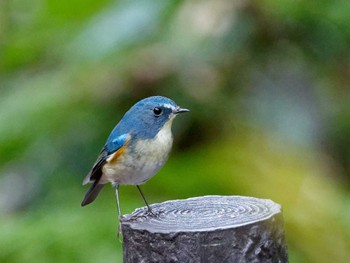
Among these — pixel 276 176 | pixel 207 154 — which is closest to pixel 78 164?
pixel 207 154

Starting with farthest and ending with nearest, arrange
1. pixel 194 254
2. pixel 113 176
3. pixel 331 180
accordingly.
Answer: pixel 331 180 → pixel 113 176 → pixel 194 254

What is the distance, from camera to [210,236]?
1.70m

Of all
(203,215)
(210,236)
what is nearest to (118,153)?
(203,215)

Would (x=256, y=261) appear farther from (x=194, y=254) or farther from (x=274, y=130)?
(x=274, y=130)

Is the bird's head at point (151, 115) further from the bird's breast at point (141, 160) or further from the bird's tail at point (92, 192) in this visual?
the bird's tail at point (92, 192)

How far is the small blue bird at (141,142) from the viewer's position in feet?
7.36

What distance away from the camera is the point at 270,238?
5.73 ft

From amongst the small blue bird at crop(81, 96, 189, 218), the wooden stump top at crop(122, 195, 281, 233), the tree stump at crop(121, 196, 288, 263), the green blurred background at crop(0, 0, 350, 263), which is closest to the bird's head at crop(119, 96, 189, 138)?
the small blue bird at crop(81, 96, 189, 218)

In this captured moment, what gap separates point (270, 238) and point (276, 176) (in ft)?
6.26

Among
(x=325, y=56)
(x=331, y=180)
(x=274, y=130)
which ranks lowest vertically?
(x=331, y=180)

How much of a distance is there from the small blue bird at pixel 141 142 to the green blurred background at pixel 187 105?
1.13m

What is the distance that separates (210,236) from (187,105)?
2325mm

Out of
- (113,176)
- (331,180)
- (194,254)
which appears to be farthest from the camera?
(331,180)

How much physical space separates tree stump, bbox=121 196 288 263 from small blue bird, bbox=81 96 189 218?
1.19ft
